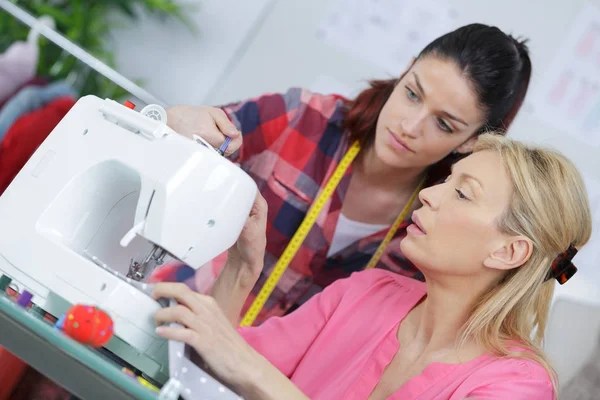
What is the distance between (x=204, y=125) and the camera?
4.56 ft

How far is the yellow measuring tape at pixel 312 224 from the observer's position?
172 centimetres

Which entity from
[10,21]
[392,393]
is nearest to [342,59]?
[10,21]

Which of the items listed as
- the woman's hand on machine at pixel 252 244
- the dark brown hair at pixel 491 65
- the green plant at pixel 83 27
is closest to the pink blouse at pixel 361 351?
the woman's hand on machine at pixel 252 244

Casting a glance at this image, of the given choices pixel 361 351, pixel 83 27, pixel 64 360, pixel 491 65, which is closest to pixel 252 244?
pixel 361 351

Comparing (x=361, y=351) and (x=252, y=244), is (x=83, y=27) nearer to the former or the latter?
(x=252, y=244)

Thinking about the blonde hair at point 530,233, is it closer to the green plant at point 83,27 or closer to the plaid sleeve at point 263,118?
the plaid sleeve at point 263,118

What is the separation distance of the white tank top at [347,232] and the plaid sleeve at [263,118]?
0.27 m

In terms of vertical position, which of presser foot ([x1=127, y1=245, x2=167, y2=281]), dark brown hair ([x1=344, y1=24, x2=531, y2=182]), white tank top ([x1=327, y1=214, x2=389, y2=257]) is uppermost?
dark brown hair ([x1=344, y1=24, x2=531, y2=182])

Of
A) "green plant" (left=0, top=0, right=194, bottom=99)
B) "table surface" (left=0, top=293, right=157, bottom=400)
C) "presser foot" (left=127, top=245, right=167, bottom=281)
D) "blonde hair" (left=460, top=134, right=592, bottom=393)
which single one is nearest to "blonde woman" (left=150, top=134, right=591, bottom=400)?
"blonde hair" (left=460, top=134, right=592, bottom=393)

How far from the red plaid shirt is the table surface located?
854 mm

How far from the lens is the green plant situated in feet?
7.84

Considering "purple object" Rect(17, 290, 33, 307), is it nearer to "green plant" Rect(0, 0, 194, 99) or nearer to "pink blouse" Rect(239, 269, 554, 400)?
"pink blouse" Rect(239, 269, 554, 400)

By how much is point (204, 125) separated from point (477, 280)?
62 cm

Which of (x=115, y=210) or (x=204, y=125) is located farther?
(x=204, y=125)
